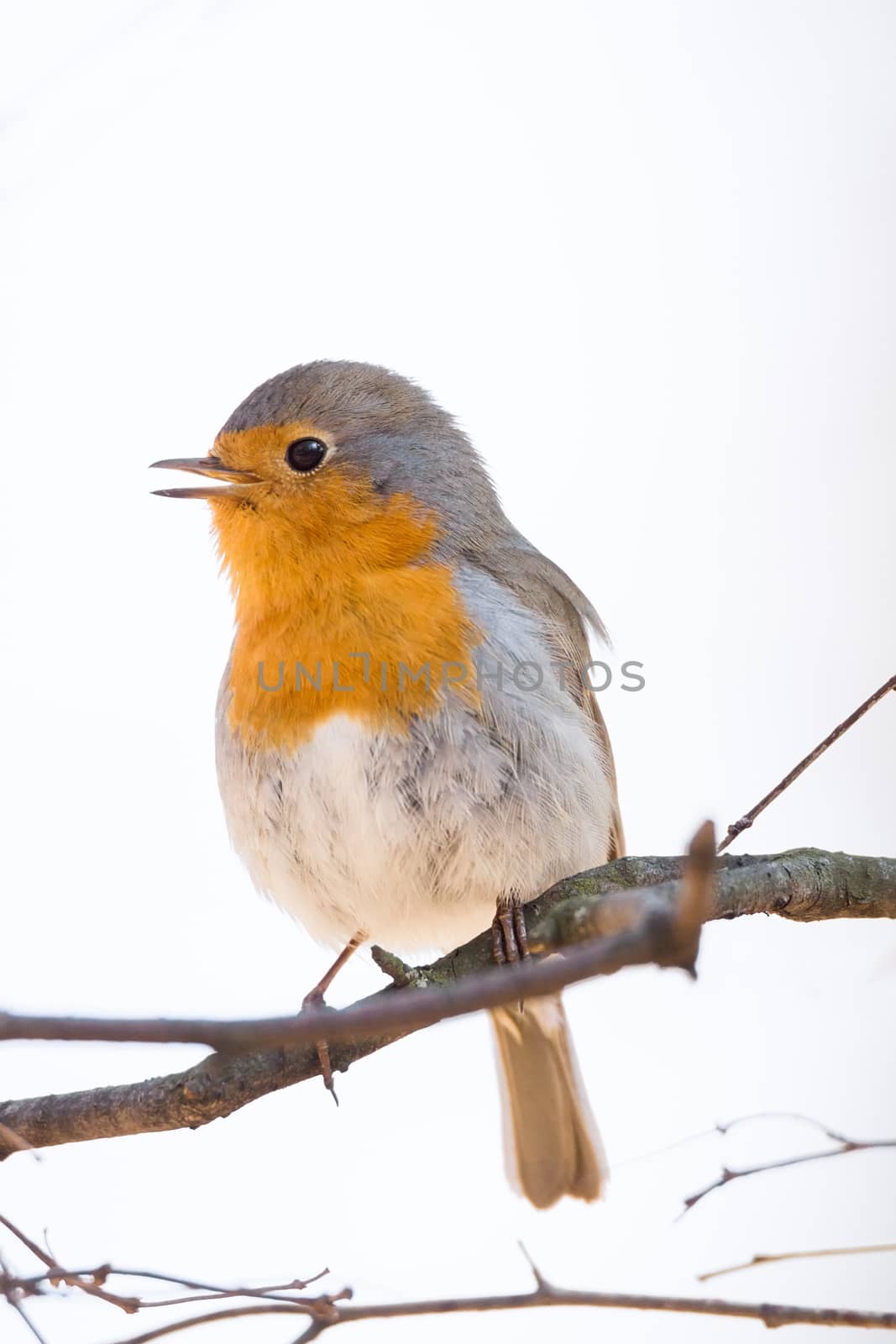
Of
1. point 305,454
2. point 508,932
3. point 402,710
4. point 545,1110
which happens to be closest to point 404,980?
point 508,932

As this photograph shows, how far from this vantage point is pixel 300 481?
328 centimetres

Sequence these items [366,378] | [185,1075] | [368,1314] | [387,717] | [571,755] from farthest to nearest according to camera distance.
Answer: [366,378] → [571,755] → [387,717] → [185,1075] → [368,1314]

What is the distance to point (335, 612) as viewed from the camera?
2.98 meters

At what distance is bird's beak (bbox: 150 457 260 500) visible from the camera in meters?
3.21

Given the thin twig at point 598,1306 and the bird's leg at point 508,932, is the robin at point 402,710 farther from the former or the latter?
Result: the thin twig at point 598,1306

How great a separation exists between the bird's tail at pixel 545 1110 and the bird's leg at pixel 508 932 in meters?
0.59

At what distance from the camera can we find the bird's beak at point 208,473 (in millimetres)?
3213

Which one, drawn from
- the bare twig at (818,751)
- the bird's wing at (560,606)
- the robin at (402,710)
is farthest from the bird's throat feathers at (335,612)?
the bare twig at (818,751)

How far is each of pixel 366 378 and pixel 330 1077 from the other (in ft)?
6.58

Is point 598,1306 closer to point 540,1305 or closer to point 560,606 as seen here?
point 540,1305

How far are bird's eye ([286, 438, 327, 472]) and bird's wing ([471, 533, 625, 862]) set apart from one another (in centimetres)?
47

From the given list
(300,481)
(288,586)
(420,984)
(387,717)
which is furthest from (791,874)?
(300,481)

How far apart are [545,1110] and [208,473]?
184 cm

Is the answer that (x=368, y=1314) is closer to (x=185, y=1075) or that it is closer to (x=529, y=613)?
(x=185, y=1075)
